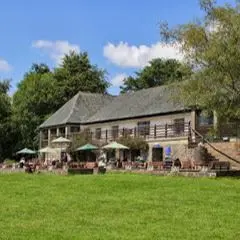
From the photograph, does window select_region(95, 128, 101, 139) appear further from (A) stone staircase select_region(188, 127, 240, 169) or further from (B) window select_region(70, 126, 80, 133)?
(A) stone staircase select_region(188, 127, 240, 169)

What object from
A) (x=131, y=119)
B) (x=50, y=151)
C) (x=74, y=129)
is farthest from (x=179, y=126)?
(x=50, y=151)

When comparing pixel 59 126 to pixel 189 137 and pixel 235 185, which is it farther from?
pixel 235 185

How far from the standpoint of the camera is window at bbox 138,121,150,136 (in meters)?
59.1

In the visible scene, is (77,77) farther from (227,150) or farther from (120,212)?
(120,212)

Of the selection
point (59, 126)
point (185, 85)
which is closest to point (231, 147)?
point (185, 85)

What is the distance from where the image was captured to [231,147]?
4462 cm

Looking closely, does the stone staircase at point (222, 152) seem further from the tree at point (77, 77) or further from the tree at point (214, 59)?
the tree at point (77, 77)

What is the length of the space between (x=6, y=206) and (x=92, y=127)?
49924 millimetres

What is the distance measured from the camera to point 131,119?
6209 cm

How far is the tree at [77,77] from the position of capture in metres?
86.8

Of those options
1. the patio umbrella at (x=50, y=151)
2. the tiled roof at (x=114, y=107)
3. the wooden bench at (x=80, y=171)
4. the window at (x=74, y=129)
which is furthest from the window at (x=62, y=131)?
the wooden bench at (x=80, y=171)

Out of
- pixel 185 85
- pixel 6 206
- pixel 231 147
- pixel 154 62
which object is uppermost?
pixel 154 62

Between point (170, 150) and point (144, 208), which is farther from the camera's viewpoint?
point (170, 150)

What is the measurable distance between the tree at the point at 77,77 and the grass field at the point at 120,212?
60481 mm
